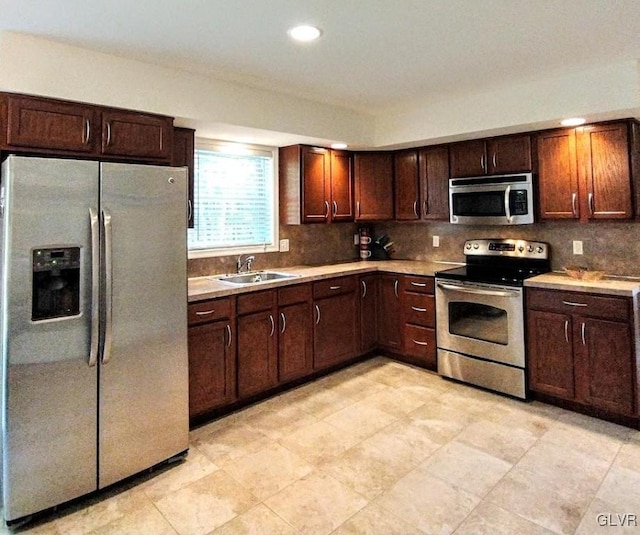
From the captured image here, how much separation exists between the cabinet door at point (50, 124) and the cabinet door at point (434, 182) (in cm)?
293

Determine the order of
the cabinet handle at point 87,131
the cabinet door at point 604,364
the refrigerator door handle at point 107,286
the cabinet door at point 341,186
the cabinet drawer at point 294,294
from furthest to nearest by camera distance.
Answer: the cabinet door at point 341,186 → the cabinet drawer at point 294,294 → the cabinet door at point 604,364 → the cabinet handle at point 87,131 → the refrigerator door handle at point 107,286

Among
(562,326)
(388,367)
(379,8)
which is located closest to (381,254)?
(388,367)

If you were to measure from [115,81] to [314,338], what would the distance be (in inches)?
94.1

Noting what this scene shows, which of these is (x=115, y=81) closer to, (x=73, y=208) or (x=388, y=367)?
(x=73, y=208)

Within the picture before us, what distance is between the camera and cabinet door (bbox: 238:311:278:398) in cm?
313

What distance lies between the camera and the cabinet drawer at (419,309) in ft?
12.6

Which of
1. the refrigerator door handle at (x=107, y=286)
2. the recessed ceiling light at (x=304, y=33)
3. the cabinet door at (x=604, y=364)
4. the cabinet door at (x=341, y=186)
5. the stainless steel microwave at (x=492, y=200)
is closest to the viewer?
the refrigerator door handle at (x=107, y=286)

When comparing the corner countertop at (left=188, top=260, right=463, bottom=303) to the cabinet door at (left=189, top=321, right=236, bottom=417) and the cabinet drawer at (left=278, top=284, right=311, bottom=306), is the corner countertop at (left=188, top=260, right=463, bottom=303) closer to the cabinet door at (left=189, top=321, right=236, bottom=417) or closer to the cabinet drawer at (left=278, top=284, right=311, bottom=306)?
the cabinet drawer at (left=278, top=284, right=311, bottom=306)

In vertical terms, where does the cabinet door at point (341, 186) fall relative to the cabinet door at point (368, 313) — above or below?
above

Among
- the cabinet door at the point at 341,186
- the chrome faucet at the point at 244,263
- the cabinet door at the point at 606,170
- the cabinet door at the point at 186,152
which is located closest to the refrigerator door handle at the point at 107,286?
the cabinet door at the point at 186,152

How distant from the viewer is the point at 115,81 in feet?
8.30

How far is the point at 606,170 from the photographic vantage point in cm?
311

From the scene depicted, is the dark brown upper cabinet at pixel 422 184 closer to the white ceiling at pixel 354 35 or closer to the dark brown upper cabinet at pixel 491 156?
the dark brown upper cabinet at pixel 491 156

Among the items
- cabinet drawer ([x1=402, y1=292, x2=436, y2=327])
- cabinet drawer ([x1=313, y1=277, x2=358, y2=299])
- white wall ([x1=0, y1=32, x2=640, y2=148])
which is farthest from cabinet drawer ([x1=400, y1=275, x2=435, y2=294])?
white wall ([x1=0, y1=32, x2=640, y2=148])
